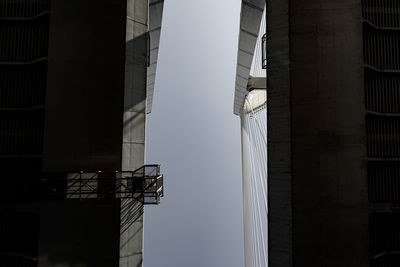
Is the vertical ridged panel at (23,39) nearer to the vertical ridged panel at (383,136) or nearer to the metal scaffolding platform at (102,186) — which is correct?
the metal scaffolding platform at (102,186)

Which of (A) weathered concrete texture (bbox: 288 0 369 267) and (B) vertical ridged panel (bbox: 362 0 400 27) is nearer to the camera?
(A) weathered concrete texture (bbox: 288 0 369 267)

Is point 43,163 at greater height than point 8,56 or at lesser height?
lesser

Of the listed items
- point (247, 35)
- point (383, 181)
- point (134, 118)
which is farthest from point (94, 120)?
point (383, 181)

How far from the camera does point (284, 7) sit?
1605 cm

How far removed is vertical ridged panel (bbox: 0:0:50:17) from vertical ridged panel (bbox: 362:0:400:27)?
65.6 feet

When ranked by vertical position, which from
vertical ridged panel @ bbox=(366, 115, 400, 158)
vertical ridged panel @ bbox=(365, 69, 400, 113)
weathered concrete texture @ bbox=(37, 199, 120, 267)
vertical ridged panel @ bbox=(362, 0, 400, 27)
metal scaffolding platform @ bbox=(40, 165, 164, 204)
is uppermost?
vertical ridged panel @ bbox=(362, 0, 400, 27)

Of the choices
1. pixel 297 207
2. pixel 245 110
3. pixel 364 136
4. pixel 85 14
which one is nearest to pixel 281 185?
pixel 297 207

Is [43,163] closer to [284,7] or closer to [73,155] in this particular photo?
[73,155]

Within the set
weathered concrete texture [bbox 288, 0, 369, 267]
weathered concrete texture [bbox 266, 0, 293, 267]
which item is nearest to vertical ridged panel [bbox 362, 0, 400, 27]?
weathered concrete texture [bbox 288, 0, 369, 267]

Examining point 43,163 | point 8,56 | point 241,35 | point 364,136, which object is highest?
point 241,35

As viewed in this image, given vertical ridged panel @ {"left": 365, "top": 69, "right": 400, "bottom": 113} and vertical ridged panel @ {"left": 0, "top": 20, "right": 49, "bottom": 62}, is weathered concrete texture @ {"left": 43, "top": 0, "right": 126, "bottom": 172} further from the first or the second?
vertical ridged panel @ {"left": 365, "top": 69, "right": 400, "bottom": 113}

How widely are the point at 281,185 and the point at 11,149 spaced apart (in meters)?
15.7

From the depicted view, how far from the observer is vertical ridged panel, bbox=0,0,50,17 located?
16.9 m

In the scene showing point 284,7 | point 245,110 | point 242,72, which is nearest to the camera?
point 284,7
